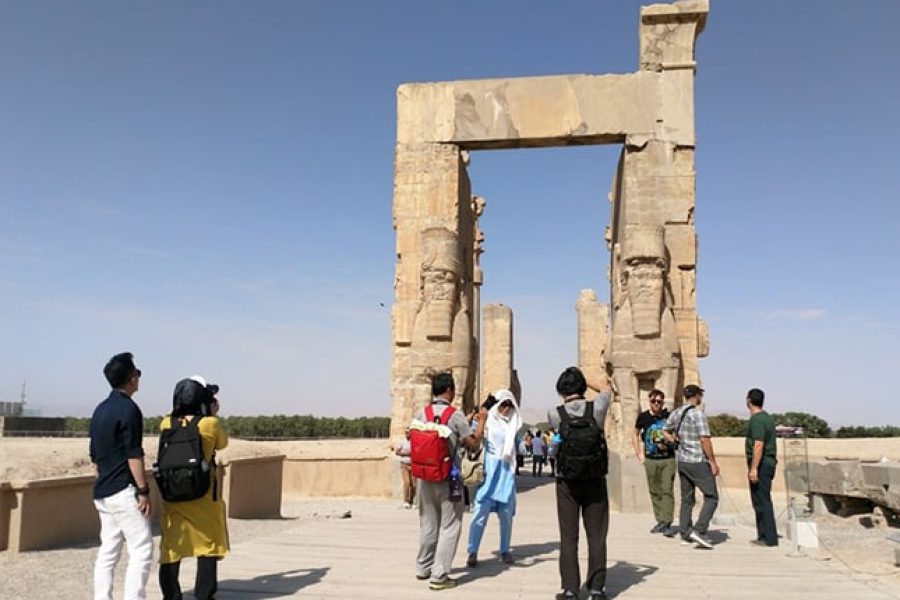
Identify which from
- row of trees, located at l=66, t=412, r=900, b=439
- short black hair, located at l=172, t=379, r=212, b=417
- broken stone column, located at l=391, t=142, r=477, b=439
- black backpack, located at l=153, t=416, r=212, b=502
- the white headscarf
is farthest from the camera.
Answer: row of trees, located at l=66, t=412, r=900, b=439

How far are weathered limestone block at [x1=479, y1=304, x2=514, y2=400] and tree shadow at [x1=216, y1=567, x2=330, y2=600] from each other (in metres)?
15.4

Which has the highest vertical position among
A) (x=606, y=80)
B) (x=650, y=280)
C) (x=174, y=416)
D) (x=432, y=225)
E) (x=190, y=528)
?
(x=606, y=80)

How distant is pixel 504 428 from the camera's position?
17.6 ft

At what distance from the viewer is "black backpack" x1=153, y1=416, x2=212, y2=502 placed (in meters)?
3.85

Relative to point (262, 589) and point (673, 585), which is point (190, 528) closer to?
point (262, 589)

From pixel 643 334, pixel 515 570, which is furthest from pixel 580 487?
pixel 643 334

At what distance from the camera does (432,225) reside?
1102 cm

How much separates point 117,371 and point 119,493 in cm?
62

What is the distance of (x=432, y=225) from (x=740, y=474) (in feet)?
21.4

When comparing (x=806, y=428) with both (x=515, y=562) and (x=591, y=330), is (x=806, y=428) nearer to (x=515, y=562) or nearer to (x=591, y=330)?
(x=591, y=330)

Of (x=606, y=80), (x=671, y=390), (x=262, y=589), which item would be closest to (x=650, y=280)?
(x=671, y=390)

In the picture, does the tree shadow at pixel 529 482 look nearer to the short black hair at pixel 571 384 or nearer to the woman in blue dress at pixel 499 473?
the woman in blue dress at pixel 499 473

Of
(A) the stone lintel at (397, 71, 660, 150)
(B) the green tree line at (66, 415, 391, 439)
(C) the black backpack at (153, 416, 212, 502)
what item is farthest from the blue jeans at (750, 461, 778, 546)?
(B) the green tree line at (66, 415, 391, 439)

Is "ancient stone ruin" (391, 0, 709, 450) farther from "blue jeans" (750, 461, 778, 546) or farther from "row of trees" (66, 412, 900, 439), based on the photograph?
"row of trees" (66, 412, 900, 439)
